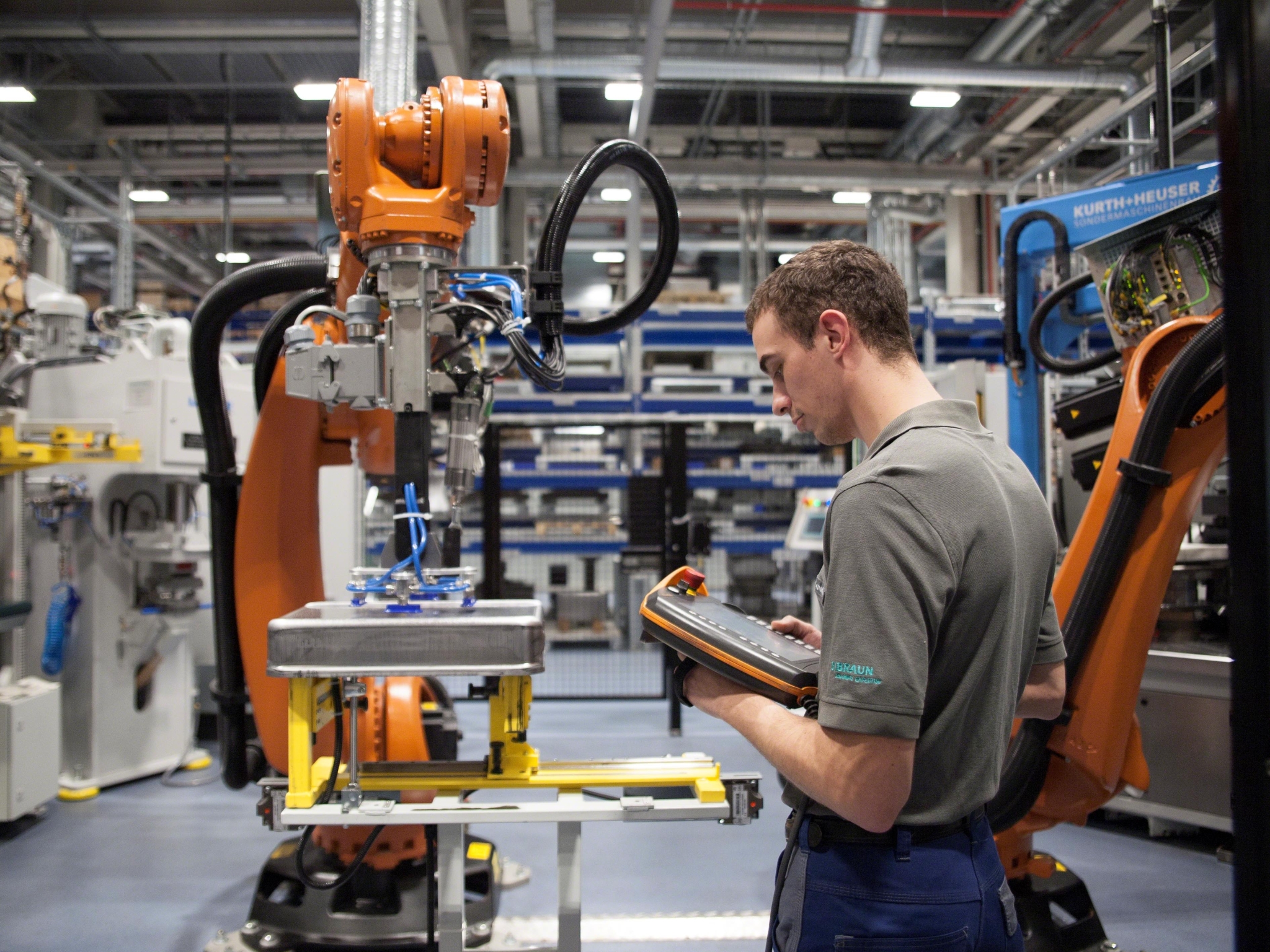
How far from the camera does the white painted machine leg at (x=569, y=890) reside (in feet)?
5.01

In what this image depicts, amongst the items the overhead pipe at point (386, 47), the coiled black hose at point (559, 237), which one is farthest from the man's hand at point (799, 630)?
the overhead pipe at point (386, 47)

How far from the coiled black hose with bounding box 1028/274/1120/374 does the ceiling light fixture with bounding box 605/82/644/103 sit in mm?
4358

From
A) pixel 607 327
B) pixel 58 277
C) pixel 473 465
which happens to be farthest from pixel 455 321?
pixel 58 277

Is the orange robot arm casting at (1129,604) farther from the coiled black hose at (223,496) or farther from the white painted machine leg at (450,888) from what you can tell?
the coiled black hose at (223,496)

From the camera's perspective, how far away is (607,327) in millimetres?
2359

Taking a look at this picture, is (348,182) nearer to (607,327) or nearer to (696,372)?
(607,327)

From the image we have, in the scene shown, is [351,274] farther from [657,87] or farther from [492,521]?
[657,87]

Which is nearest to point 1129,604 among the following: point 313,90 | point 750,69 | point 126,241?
point 750,69

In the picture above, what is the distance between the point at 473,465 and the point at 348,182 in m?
0.68

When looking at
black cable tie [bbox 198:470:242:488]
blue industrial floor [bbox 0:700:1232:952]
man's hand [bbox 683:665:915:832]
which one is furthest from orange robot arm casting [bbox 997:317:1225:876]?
black cable tie [bbox 198:470:242:488]

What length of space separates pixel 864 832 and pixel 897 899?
0.28 feet

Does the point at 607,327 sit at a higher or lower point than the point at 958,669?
higher

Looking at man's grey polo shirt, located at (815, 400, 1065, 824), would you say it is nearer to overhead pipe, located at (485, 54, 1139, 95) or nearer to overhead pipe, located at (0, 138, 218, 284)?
overhead pipe, located at (485, 54, 1139, 95)

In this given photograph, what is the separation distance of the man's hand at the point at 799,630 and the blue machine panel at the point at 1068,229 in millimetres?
2726
